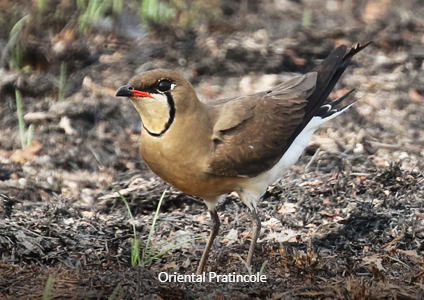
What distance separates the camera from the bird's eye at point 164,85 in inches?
153

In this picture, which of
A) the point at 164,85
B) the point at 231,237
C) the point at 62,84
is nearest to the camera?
the point at 164,85

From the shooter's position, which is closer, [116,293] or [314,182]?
[116,293]

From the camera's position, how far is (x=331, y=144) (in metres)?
5.93

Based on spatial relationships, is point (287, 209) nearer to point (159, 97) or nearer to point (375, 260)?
point (375, 260)

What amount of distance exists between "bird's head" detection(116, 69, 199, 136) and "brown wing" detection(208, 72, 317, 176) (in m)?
0.36

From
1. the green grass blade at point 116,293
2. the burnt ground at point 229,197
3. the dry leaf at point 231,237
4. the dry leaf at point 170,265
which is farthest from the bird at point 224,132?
the green grass blade at point 116,293

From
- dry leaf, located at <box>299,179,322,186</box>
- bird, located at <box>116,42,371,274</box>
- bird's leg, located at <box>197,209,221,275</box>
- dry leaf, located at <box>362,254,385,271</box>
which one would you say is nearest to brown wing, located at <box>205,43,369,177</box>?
bird, located at <box>116,42,371,274</box>

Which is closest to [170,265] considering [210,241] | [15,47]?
[210,241]

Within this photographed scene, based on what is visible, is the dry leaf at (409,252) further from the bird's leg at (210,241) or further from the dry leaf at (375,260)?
the bird's leg at (210,241)

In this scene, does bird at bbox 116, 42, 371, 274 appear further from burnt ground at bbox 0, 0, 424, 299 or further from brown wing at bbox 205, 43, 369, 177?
burnt ground at bbox 0, 0, 424, 299

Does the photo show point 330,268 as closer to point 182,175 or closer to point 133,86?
point 182,175

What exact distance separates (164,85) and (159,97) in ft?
0.25

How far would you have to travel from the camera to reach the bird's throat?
3.93 meters

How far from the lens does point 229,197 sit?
5.36 metres
